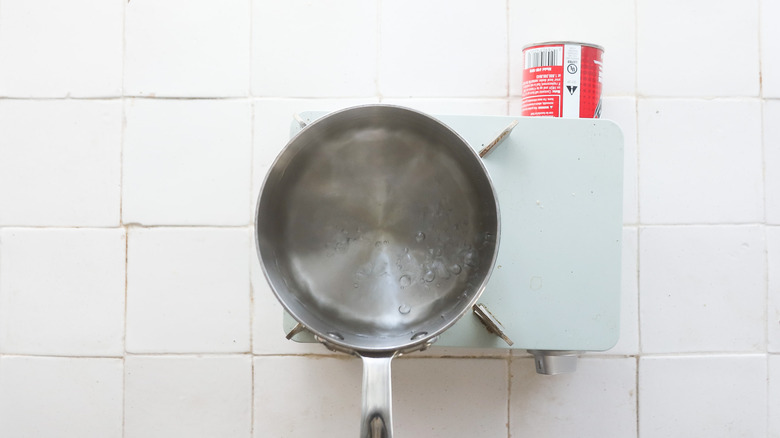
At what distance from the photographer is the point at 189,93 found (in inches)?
32.8

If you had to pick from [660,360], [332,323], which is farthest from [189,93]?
[660,360]

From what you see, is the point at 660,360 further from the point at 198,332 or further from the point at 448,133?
the point at 198,332

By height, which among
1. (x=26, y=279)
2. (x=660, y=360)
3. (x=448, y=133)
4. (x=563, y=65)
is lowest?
(x=660, y=360)

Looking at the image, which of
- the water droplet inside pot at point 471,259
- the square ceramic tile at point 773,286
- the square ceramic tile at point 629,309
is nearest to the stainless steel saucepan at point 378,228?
the water droplet inside pot at point 471,259

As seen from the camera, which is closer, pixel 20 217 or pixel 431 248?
pixel 431 248

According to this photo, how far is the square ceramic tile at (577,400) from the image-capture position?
32.8 inches

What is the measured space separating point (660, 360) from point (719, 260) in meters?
0.17

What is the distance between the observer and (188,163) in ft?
2.73

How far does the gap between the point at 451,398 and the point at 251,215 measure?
401mm

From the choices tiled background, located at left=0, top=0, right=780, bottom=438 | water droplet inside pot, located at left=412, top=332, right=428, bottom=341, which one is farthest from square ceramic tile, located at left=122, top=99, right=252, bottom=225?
water droplet inside pot, located at left=412, top=332, right=428, bottom=341

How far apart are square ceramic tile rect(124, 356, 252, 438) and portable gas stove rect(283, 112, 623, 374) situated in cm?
19

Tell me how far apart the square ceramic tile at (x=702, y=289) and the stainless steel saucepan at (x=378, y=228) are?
1.11 feet

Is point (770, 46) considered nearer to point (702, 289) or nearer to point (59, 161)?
point (702, 289)

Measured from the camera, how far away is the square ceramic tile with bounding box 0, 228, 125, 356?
0.83 meters
